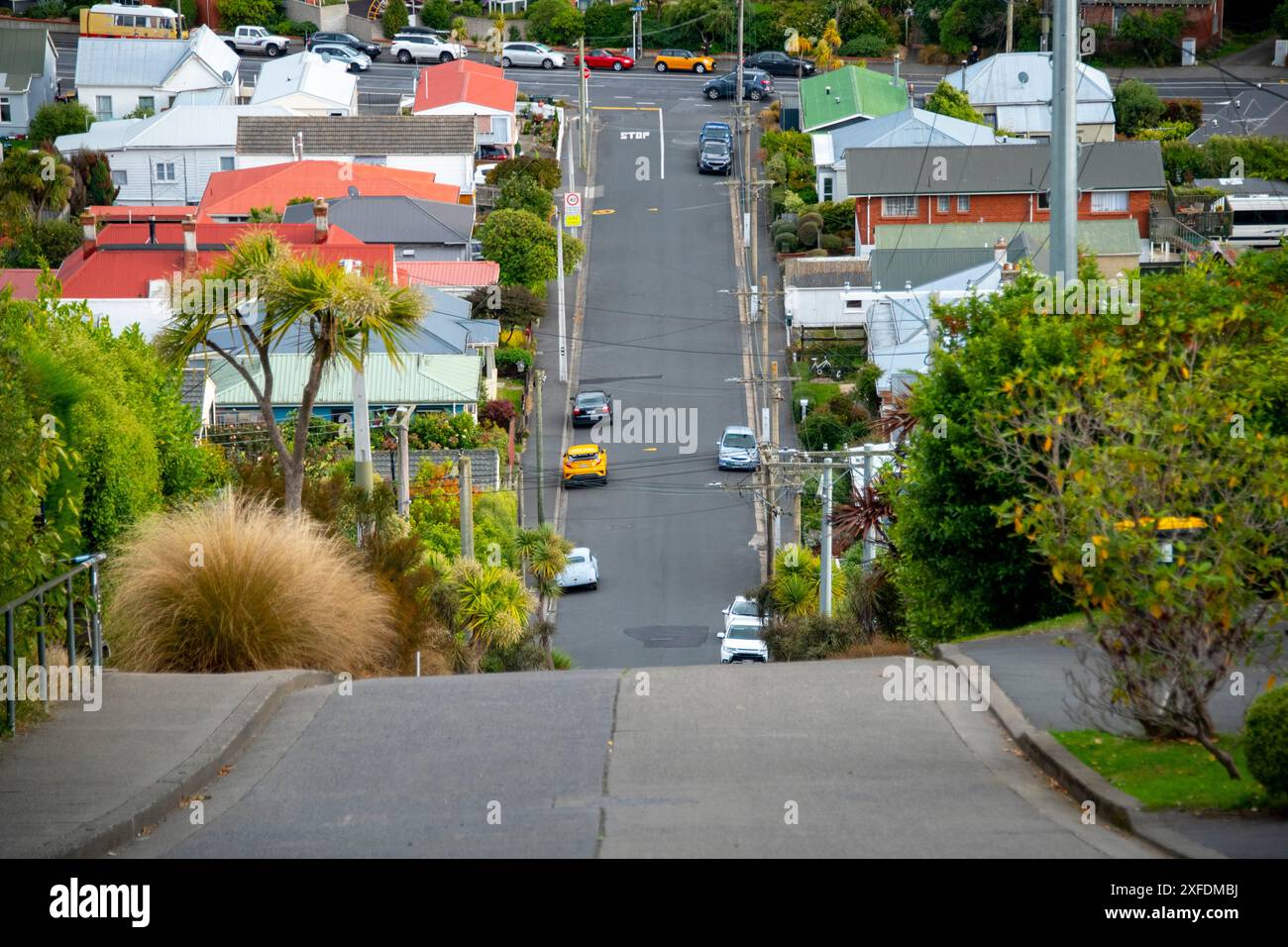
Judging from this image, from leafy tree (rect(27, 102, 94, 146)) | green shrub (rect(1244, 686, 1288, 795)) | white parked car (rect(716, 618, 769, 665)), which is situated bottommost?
white parked car (rect(716, 618, 769, 665))

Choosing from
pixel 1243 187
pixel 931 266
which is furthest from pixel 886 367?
pixel 1243 187

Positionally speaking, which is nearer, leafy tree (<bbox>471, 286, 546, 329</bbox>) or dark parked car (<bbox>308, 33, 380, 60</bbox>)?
leafy tree (<bbox>471, 286, 546, 329</bbox>)

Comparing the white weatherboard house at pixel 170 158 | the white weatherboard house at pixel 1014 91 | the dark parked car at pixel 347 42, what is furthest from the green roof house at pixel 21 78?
the white weatherboard house at pixel 1014 91

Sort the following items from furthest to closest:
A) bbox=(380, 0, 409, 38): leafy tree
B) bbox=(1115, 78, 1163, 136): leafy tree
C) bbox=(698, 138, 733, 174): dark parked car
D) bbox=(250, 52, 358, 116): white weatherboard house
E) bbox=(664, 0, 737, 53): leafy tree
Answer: bbox=(380, 0, 409, 38): leafy tree < bbox=(664, 0, 737, 53): leafy tree < bbox=(250, 52, 358, 116): white weatherboard house < bbox=(1115, 78, 1163, 136): leafy tree < bbox=(698, 138, 733, 174): dark parked car

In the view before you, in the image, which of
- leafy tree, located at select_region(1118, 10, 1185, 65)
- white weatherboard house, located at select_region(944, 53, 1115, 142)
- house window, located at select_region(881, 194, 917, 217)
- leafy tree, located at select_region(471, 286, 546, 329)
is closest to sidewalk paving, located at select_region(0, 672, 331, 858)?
leafy tree, located at select_region(471, 286, 546, 329)

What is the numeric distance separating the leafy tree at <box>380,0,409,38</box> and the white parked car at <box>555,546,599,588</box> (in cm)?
5784

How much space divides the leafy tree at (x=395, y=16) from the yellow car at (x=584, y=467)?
166 feet

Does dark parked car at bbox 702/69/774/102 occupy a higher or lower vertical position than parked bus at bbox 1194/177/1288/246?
higher

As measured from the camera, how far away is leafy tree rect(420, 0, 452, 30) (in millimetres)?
95938

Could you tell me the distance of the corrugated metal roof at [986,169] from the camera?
220 ft

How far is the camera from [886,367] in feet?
174

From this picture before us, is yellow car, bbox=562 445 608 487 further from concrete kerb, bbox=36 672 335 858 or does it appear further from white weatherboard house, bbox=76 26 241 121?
white weatherboard house, bbox=76 26 241 121

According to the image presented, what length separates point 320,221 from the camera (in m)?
50.0

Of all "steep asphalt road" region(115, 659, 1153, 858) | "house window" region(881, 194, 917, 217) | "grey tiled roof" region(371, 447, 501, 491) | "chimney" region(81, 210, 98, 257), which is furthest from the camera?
"house window" region(881, 194, 917, 217)
